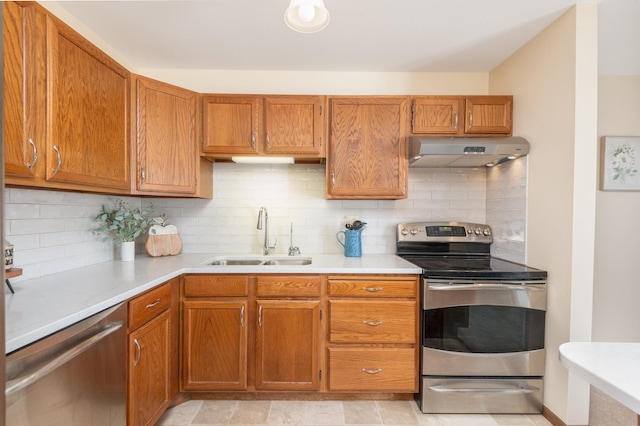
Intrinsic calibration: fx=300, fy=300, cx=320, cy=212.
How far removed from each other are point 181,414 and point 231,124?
199 cm

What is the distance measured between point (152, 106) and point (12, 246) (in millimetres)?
1112

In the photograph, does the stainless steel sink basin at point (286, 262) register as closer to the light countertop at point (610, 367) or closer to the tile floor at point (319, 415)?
the tile floor at point (319, 415)

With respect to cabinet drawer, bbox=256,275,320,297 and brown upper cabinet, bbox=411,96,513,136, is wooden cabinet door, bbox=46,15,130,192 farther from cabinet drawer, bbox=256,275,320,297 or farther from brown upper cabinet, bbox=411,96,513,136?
brown upper cabinet, bbox=411,96,513,136

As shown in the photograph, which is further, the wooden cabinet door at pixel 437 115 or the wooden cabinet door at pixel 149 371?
the wooden cabinet door at pixel 437 115

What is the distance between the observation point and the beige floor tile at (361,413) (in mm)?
1854

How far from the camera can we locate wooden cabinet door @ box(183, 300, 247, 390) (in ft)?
6.42

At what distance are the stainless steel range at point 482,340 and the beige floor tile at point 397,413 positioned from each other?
0.31 ft

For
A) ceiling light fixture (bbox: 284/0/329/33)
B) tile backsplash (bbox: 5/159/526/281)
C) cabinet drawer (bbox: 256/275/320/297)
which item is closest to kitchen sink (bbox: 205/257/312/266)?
tile backsplash (bbox: 5/159/526/281)

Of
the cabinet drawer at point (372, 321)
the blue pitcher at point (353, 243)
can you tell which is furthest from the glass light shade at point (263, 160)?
the cabinet drawer at point (372, 321)

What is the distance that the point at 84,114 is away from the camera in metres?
1.50

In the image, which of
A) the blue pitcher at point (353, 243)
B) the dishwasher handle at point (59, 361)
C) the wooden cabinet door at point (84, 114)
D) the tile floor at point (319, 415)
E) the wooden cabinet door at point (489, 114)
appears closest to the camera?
the dishwasher handle at point (59, 361)

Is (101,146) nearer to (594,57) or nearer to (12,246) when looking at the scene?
(12,246)

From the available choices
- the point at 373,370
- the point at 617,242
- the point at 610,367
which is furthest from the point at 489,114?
the point at 373,370

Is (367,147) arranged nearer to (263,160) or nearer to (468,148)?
(468,148)
